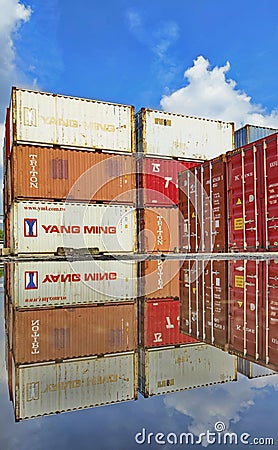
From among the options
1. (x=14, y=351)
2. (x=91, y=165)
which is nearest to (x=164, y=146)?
(x=91, y=165)

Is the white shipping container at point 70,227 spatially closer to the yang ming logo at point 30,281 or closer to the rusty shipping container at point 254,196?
the rusty shipping container at point 254,196

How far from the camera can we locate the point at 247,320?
4.30m

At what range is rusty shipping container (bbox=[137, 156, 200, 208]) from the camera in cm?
1956

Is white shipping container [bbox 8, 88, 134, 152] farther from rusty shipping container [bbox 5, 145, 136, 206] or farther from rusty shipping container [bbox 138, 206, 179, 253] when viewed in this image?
rusty shipping container [bbox 138, 206, 179, 253]

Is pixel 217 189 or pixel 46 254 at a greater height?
pixel 217 189

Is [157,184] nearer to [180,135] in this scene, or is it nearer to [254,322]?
[180,135]

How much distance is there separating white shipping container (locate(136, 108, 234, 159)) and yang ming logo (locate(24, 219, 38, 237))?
6764 mm

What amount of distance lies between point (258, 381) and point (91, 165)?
55.0 feet

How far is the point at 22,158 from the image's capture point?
1725 cm

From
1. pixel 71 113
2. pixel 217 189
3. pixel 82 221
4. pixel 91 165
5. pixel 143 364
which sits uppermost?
pixel 71 113

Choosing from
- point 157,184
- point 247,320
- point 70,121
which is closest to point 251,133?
point 157,184

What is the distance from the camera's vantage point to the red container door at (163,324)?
363 centimetres

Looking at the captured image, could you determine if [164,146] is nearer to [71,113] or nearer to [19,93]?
[71,113]

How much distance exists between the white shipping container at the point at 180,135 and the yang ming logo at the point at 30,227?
6.76 m
